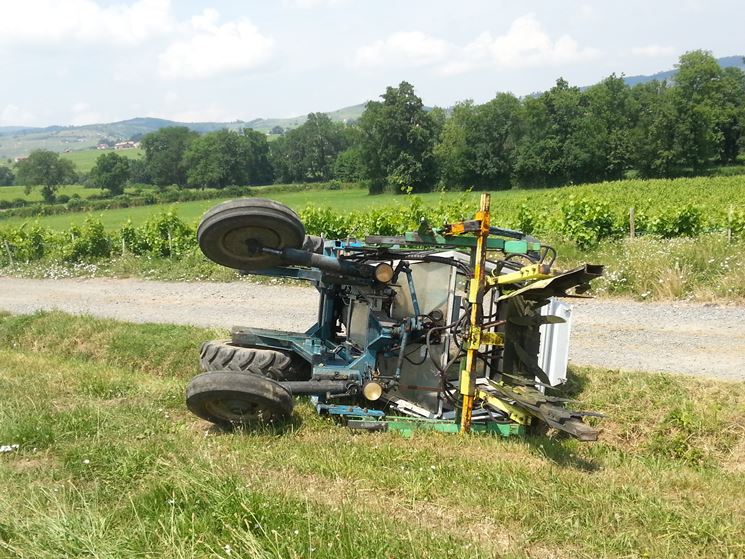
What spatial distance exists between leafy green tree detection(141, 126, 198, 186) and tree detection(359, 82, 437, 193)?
2634 cm

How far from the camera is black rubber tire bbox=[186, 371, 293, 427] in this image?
605 cm

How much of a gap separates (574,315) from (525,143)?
62758 millimetres

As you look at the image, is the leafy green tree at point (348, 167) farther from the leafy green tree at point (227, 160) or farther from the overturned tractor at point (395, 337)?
the overturned tractor at point (395, 337)

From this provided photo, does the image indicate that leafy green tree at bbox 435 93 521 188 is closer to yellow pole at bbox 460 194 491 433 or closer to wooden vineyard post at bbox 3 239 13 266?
wooden vineyard post at bbox 3 239 13 266

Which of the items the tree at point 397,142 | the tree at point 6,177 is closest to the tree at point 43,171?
the tree at point 6,177

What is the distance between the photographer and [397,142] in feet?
238

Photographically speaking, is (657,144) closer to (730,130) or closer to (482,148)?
(730,130)

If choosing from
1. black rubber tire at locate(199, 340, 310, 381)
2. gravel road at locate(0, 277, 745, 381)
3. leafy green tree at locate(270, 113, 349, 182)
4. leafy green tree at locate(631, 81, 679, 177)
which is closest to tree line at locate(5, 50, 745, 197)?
leafy green tree at locate(631, 81, 679, 177)

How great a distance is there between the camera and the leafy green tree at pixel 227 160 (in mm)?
82588

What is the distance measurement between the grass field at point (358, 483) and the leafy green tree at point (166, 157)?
83294 millimetres

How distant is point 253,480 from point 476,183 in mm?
71555

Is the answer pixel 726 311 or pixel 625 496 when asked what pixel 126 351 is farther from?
pixel 726 311

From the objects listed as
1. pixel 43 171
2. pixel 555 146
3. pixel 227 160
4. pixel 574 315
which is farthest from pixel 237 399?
pixel 43 171

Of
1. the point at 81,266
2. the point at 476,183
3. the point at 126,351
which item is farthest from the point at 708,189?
the point at 126,351
